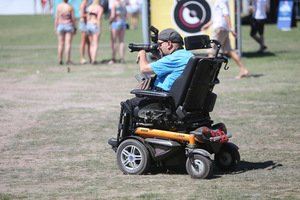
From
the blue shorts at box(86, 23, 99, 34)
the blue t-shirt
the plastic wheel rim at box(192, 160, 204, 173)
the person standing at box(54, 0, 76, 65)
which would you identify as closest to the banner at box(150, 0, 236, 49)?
the blue shorts at box(86, 23, 99, 34)

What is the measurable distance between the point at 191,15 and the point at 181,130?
10.9 meters

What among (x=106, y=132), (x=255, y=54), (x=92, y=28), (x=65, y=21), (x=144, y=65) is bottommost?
(x=255, y=54)

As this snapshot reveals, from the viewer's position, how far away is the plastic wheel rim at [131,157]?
581 centimetres

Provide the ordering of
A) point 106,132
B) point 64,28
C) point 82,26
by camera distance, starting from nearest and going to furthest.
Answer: point 106,132, point 64,28, point 82,26

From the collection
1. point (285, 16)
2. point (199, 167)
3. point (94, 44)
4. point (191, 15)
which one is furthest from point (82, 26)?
point (199, 167)

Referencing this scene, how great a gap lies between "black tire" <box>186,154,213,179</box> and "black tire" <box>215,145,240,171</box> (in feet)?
1.61

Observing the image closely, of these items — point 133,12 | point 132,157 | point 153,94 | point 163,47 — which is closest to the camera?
point 153,94

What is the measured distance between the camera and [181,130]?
5.82m

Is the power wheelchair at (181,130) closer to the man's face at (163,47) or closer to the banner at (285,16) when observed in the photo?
the man's face at (163,47)

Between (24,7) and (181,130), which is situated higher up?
(181,130)

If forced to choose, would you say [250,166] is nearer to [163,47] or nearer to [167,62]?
[167,62]

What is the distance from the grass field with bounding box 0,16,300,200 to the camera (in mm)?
5262

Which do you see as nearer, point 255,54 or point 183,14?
point 183,14

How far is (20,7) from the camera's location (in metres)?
26.4
